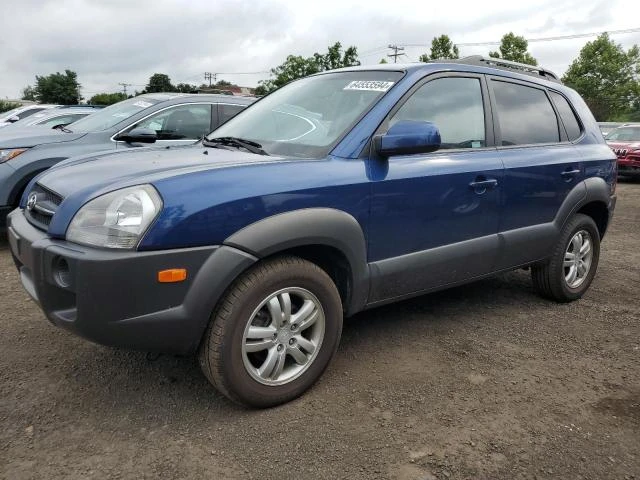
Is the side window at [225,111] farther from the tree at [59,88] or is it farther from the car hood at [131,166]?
the tree at [59,88]

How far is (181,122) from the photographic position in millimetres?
6125

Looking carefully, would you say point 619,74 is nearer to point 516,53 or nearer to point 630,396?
point 516,53

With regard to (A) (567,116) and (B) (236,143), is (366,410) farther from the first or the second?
(A) (567,116)

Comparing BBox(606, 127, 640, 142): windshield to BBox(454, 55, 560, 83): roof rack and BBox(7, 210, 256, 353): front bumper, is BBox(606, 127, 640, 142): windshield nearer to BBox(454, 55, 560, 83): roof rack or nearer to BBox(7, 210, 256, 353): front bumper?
BBox(454, 55, 560, 83): roof rack

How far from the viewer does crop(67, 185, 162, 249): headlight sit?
7.07 feet

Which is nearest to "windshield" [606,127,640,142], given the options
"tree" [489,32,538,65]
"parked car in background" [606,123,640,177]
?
"parked car in background" [606,123,640,177]

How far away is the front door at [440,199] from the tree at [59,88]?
69095 millimetres

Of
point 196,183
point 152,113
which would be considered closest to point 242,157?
point 196,183

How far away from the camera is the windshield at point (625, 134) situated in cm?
1478

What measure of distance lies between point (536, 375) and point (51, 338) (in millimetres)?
2873

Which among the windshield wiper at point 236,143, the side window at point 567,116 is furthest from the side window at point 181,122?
the side window at point 567,116

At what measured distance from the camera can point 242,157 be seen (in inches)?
108

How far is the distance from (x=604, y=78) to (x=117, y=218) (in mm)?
52638

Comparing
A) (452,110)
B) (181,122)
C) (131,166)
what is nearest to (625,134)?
(181,122)
